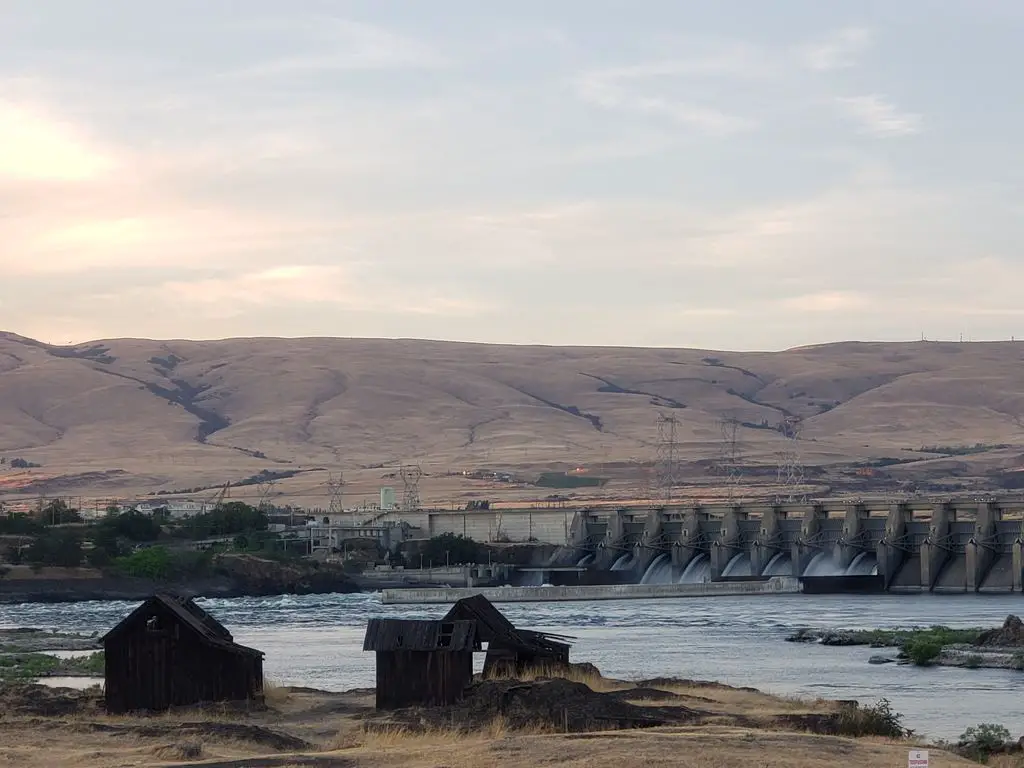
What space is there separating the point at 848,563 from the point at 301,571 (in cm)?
4482

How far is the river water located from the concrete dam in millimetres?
4605

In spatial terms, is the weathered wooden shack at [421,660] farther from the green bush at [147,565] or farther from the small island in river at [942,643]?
the green bush at [147,565]

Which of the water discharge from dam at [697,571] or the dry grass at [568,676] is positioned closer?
the dry grass at [568,676]

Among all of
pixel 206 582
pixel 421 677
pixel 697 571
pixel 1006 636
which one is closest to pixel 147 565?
pixel 206 582

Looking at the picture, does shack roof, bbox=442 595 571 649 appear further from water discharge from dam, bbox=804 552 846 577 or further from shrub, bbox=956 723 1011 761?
water discharge from dam, bbox=804 552 846 577

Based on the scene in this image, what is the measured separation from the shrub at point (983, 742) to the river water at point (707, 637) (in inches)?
133

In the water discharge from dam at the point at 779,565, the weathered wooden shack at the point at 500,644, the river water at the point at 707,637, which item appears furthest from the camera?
the water discharge from dam at the point at 779,565

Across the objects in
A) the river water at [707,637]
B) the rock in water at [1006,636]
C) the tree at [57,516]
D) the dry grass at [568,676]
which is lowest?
the river water at [707,637]

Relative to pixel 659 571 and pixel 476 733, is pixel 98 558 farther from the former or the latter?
pixel 476 733

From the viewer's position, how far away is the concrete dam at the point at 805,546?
131250 mm

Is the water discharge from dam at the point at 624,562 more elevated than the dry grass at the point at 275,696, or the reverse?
the water discharge from dam at the point at 624,562

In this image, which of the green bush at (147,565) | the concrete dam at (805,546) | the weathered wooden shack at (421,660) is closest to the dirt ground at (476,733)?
the weathered wooden shack at (421,660)

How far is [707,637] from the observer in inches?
3664

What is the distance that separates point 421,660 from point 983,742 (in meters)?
15.4
